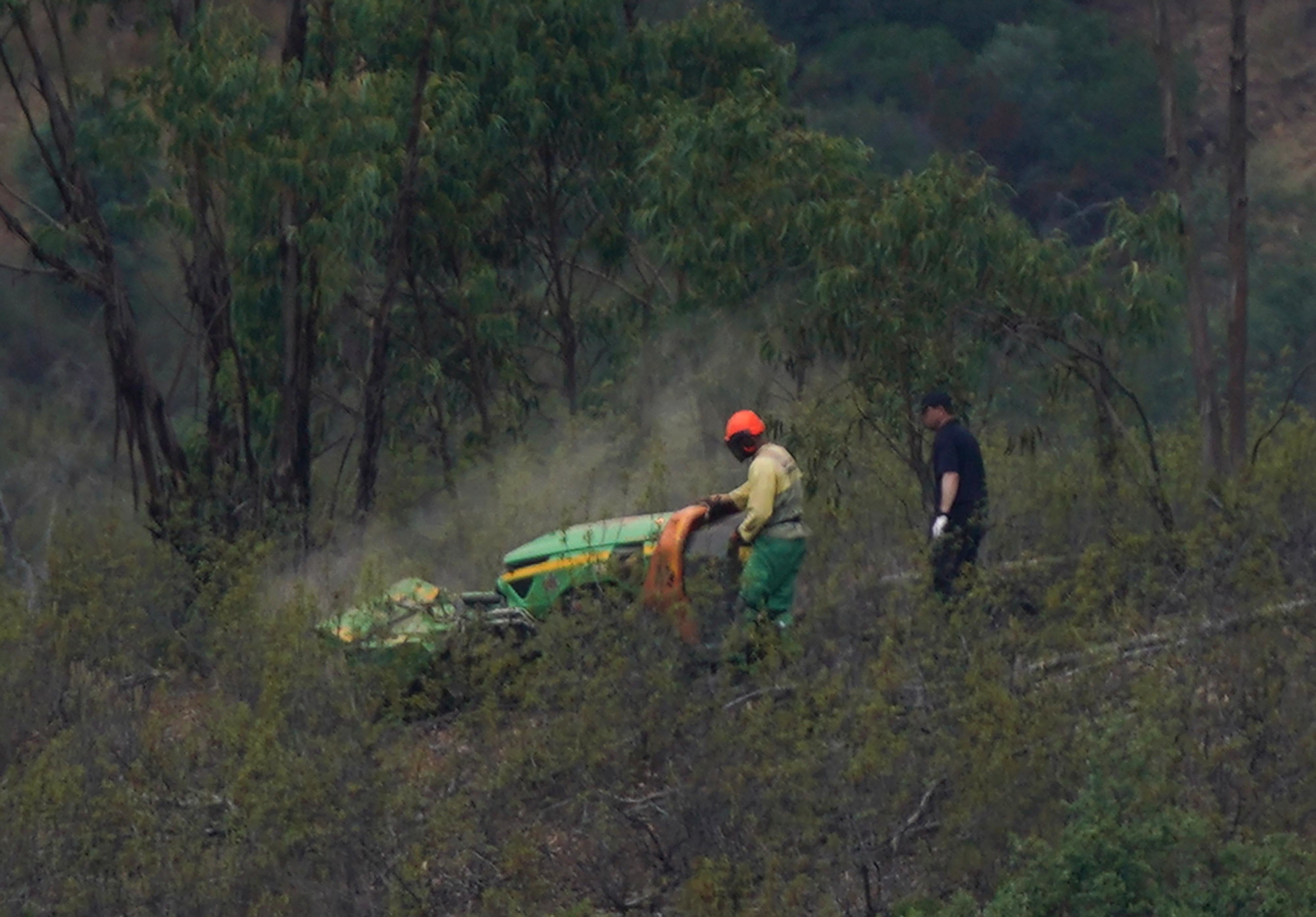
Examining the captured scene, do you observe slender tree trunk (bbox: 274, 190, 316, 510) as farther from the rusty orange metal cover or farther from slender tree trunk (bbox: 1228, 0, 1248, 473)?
slender tree trunk (bbox: 1228, 0, 1248, 473)

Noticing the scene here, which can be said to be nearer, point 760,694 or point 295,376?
point 760,694

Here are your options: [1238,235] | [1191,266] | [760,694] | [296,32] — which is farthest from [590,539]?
[296,32]

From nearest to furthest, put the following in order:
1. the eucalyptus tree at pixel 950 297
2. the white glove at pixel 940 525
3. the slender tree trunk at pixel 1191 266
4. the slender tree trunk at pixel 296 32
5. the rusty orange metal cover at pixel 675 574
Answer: the rusty orange metal cover at pixel 675 574, the white glove at pixel 940 525, the eucalyptus tree at pixel 950 297, the slender tree trunk at pixel 1191 266, the slender tree trunk at pixel 296 32

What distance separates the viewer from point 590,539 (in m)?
9.40

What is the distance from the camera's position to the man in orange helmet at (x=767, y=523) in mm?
9023

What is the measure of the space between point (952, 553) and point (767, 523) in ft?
2.81

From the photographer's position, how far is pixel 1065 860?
664 centimetres

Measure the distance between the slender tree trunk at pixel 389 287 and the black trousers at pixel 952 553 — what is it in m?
6.18

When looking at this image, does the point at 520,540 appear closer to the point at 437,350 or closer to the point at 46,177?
the point at 437,350

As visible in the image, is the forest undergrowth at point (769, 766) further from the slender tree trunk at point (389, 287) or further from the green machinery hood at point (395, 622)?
the slender tree trunk at point (389, 287)

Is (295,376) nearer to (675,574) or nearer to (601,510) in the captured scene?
(601,510)

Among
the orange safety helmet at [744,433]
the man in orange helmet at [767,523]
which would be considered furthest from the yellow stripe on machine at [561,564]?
the orange safety helmet at [744,433]

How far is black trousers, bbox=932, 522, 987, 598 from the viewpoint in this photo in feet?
28.7

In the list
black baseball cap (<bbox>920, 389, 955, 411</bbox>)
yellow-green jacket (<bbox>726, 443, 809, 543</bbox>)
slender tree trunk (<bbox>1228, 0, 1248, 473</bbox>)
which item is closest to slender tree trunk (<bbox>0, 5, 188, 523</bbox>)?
yellow-green jacket (<bbox>726, 443, 809, 543</bbox>)
